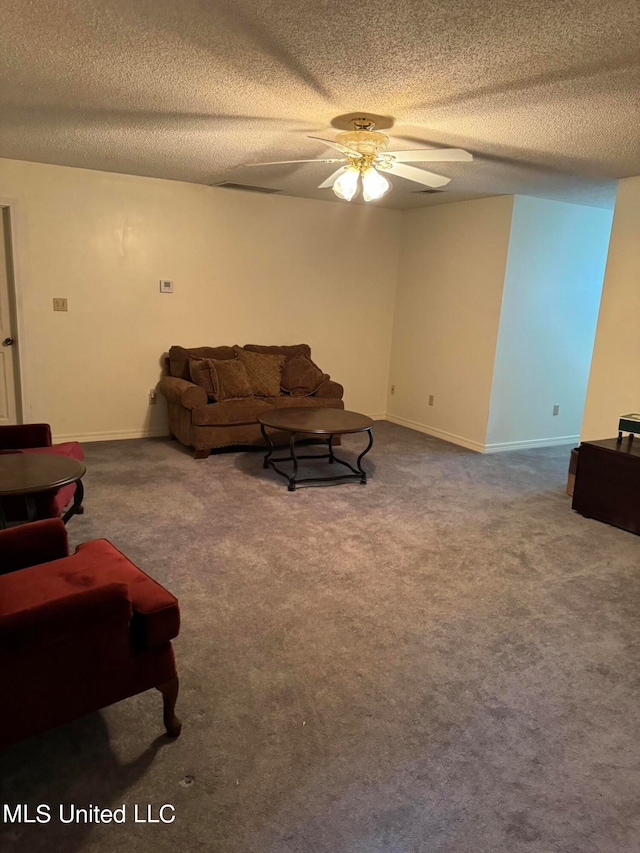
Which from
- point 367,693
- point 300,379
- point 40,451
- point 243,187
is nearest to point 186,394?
point 300,379

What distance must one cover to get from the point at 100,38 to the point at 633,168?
348cm

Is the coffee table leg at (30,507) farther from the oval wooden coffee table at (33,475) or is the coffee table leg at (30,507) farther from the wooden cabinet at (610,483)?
the wooden cabinet at (610,483)

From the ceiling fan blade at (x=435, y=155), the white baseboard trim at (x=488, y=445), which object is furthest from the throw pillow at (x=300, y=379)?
the ceiling fan blade at (x=435, y=155)

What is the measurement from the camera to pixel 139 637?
1779 mm

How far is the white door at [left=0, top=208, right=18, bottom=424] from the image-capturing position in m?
4.76

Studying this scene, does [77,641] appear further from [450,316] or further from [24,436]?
[450,316]

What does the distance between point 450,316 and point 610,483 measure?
8.69 feet

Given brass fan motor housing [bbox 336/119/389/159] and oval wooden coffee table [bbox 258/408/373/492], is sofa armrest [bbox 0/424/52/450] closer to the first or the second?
oval wooden coffee table [bbox 258/408/373/492]

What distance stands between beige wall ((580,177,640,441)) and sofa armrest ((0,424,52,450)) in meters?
4.08

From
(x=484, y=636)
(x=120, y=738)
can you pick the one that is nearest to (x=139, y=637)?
(x=120, y=738)

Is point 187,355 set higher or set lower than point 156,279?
lower

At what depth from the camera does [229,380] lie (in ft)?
17.0

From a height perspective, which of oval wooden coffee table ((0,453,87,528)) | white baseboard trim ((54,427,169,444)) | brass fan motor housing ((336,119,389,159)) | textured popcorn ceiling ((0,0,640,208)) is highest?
textured popcorn ceiling ((0,0,640,208))

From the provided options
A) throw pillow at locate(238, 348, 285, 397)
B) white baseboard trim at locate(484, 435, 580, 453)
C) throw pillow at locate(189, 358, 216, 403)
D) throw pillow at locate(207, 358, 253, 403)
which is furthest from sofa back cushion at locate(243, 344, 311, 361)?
white baseboard trim at locate(484, 435, 580, 453)
